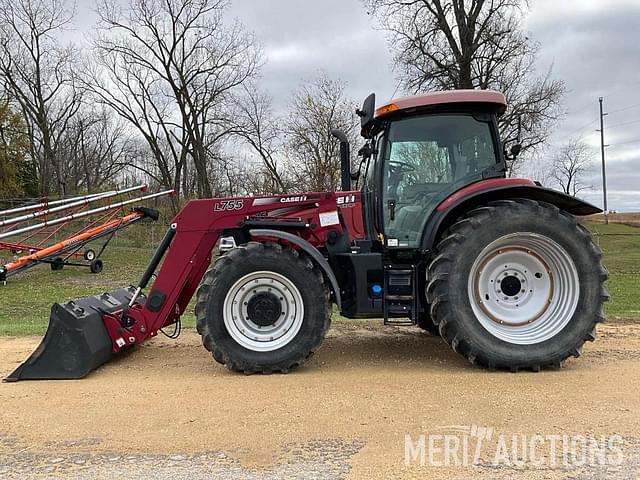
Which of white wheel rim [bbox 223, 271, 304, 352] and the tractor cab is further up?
the tractor cab

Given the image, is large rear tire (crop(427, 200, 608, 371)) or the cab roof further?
the cab roof

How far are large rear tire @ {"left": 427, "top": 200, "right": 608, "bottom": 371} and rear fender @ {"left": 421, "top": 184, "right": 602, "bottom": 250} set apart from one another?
10cm

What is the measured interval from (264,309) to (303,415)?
1.44m

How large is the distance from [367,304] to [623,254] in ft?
73.2

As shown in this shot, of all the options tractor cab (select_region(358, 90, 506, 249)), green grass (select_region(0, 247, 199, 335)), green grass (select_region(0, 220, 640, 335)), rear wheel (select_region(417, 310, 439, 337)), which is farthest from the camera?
green grass (select_region(0, 247, 199, 335))

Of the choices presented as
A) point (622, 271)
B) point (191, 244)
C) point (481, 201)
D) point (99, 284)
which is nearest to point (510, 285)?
point (481, 201)

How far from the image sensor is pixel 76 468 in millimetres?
3236

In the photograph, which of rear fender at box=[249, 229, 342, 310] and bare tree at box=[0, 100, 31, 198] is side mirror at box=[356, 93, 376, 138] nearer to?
rear fender at box=[249, 229, 342, 310]

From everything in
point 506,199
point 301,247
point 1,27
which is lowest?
point 301,247

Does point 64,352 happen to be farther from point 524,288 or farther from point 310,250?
point 524,288

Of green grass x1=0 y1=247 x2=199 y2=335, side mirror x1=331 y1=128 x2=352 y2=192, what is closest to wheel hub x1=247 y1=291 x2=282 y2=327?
side mirror x1=331 y1=128 x2=352 y2=192

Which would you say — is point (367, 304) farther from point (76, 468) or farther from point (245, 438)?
point (76, 468)

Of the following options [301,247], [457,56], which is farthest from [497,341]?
[457,56]

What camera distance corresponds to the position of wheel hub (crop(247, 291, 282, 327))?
525 centimetres
